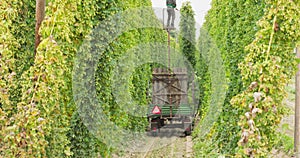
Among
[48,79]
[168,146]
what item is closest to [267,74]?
[48,79]

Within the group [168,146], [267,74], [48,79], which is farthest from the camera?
[168,146]

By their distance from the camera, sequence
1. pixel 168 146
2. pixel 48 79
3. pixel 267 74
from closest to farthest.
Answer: pixel 267 74
pixel 48 79
pixel 168 146

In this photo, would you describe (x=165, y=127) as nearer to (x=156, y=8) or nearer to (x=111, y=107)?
(x=156, y=8)

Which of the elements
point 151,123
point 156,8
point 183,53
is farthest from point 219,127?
point 183,53

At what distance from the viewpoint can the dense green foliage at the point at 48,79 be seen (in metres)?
3.39

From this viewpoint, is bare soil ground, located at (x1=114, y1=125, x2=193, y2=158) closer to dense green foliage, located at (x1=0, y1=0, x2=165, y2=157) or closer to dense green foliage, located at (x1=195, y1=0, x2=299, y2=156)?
dense green foliage, located at (x1=0, y1=0, x2=165, y2=157)

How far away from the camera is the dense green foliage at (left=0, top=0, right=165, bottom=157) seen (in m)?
3.39

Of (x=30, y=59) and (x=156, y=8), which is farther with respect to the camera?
(x=156, y=8)

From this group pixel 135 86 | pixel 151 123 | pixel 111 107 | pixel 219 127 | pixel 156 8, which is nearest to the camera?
pixel 111 107

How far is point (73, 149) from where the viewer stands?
466 centimetres

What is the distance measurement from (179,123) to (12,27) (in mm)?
6913

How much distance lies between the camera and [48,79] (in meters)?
3.50

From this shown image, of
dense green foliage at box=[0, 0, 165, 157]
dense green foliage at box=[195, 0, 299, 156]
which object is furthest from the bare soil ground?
dense green foliage at box=[195, 0, 299, 156]

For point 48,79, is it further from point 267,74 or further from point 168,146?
point 168,146
